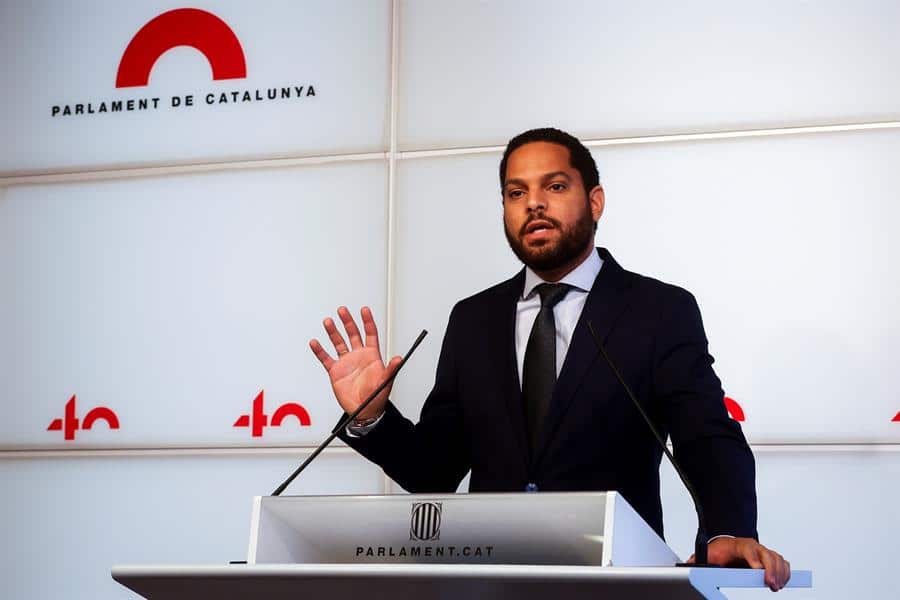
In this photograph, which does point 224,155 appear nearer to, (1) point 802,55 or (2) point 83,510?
(2) point 83,510

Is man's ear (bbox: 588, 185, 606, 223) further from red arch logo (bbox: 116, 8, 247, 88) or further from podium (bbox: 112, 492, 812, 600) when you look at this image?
red arch logo (bbox: 116, 8, 247, 88)

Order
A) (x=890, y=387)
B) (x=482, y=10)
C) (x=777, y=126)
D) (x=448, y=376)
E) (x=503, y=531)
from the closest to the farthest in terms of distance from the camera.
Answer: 1. (x=503, y=531)
2. (x=448, y=376)
3. (x=890, y=387)
4. (x=777, y=126)
5. (x=482, y=10)

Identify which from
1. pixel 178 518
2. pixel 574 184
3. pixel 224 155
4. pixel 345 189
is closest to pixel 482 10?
pixel 345 189

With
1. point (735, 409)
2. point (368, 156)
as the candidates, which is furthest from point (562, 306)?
point (368, 156)

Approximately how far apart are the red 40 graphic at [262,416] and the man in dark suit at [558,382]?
1.16 meters

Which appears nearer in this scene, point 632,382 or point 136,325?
point 632,382

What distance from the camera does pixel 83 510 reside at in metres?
3.87

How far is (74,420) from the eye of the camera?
390 cm

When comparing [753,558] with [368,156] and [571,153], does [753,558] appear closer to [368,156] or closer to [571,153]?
[571,153]

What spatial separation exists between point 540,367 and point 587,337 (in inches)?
4.7

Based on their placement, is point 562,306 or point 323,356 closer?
point 323,356

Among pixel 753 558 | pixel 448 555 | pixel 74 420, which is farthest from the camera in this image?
pixel 74 420

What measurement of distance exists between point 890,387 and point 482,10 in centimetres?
167

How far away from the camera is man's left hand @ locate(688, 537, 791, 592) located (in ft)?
5.37
